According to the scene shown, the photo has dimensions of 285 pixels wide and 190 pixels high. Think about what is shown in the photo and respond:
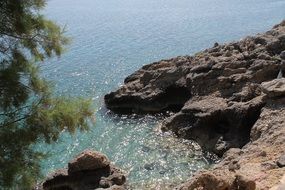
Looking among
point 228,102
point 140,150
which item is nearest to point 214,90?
point 228,102

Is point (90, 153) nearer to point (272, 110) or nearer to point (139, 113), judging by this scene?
point (272, 110)

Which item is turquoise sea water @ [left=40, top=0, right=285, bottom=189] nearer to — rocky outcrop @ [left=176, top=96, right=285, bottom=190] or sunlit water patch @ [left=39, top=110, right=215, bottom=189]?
sunlit water patch @ [left=39, top=110, right=215, bottom=189]

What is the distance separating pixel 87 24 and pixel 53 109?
247 ft

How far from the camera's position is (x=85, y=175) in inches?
1008

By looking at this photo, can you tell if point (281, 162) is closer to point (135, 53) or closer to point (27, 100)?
point (27, 100)

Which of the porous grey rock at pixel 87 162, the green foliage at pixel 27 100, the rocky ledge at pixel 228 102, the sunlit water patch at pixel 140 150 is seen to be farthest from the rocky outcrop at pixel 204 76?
the green foliage at pixel 27 100

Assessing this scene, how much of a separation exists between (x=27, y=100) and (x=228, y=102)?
20.4 meters

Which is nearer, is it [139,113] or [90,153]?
[90,153]

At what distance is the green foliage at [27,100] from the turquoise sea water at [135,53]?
1.23m

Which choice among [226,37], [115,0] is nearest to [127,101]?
[226,37]

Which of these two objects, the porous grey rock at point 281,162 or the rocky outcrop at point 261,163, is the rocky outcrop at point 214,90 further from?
the porous grey rock at point 281,162

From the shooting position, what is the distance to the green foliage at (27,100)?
12836 millimetres

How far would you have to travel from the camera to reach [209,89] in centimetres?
3531

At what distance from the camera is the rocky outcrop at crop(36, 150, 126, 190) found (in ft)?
82.6
